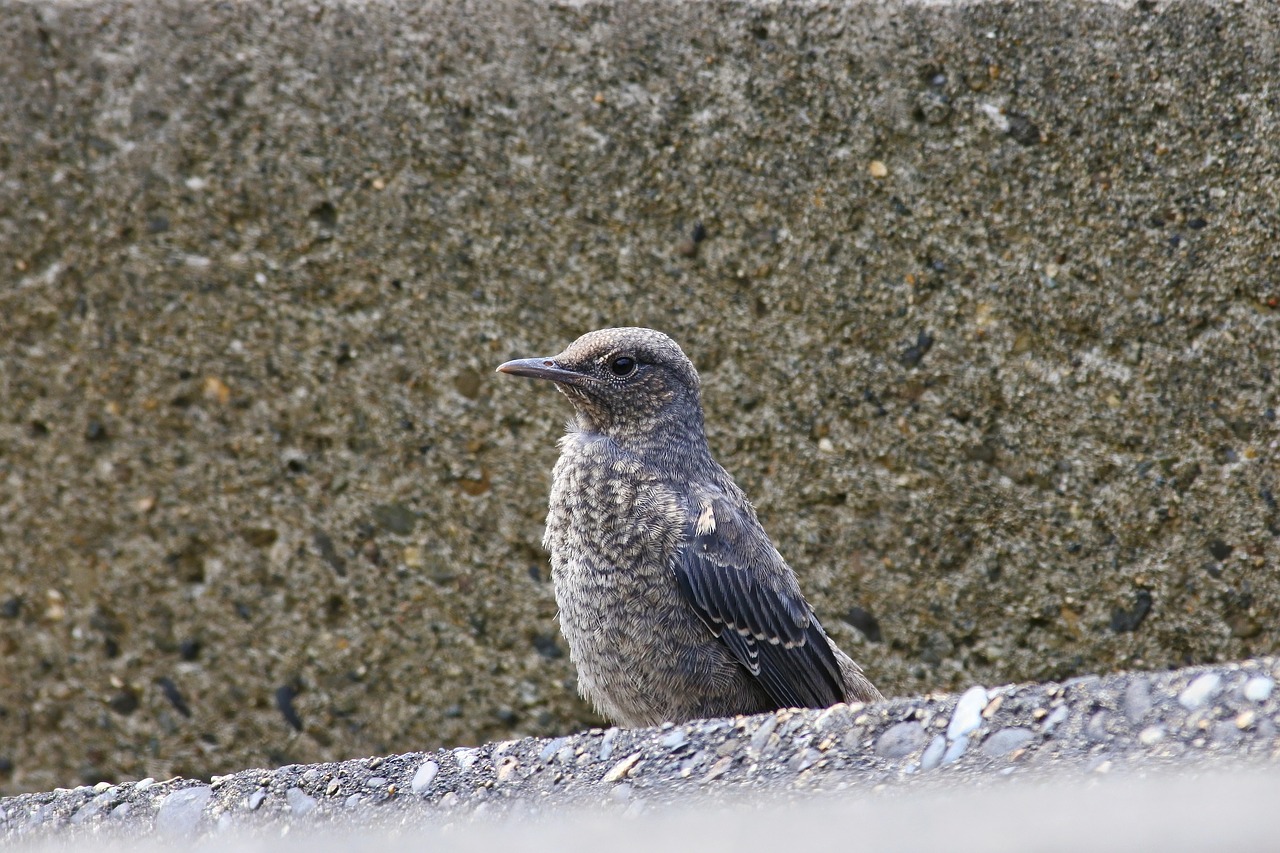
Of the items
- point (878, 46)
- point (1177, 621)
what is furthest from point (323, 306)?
point (1177, 621)

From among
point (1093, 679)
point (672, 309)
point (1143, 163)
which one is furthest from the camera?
point (672, 309)

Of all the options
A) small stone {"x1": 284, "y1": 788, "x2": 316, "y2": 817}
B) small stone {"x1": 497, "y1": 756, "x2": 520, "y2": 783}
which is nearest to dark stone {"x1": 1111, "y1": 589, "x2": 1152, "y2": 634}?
small stone {"x1": 497, "y1": 756, "x2": 520, "y2": 783}

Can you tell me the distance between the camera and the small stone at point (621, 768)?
3.16m

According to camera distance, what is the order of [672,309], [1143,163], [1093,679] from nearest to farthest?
1. [1093,679]
2. [1143,163]
3. [672,309]

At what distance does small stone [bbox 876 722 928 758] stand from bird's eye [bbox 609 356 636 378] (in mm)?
1664

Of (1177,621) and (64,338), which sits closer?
(1177,621)

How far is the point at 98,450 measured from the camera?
524cm

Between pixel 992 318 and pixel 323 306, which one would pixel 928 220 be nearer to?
pixel 992 318

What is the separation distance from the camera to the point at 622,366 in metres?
4.41

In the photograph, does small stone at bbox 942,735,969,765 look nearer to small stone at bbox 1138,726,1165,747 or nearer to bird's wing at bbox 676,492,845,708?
small stone at bbox 1138,726,1165,747

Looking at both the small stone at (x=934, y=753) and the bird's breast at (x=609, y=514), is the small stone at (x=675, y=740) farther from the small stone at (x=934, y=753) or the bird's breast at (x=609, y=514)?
the bird's breast at (x=609, y=514)

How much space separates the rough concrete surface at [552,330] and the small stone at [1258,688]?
1.94 metres

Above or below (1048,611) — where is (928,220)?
above

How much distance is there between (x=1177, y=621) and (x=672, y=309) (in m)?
2.07
